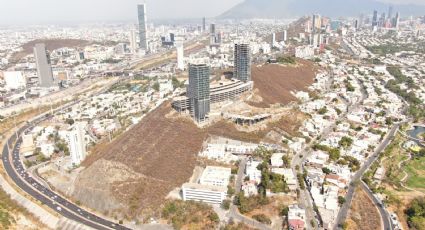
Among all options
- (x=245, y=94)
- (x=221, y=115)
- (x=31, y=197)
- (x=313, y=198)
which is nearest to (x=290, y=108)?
(x=245, y=94)

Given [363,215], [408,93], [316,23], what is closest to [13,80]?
[363,215]

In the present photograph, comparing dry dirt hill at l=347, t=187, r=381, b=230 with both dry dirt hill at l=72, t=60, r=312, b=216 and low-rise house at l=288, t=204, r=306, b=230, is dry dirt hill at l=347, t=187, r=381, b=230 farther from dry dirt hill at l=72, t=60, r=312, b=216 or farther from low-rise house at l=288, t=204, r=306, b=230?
dry dirt hill at l=72, t=60, r=312, b=216

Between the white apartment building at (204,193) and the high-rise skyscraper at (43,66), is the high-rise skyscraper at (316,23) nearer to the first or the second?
the high-rise skyscraper at (43,66)

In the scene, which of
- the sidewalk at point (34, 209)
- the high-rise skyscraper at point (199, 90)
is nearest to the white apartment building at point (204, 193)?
the sidewalk at point (34, 209)

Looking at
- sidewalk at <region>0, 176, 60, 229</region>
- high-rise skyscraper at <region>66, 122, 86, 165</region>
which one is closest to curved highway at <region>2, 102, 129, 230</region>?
sidewalk at <region>0, 176, 60, 229</region>

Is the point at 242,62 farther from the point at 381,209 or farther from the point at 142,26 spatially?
the point at 142,26

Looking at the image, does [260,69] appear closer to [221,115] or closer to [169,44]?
[221,115]
